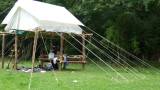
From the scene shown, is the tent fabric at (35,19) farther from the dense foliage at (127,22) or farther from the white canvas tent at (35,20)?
the dense foliage at (127,22)

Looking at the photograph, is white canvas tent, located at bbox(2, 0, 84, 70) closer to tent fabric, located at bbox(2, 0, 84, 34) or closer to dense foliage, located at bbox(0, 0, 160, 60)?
tent fabric, located at bbox(2, 0, 84, 34)

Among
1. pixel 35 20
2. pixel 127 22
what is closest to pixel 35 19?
pixel 35 20

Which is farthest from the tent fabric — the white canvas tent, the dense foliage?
the dense foliage

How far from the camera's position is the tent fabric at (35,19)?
18.6 metres

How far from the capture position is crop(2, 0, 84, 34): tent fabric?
18.6m

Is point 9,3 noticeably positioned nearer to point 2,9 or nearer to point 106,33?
point 2,9

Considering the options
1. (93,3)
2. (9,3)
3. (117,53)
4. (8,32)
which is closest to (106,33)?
(117,53)

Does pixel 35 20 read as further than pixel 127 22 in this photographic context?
No

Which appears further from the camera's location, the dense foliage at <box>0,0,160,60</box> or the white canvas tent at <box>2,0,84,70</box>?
the dense foliage at <box>0,0,160,60</box>

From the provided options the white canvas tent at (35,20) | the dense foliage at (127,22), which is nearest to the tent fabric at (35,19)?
the white canvas tent at (35,20)

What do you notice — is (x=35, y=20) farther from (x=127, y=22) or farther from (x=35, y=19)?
(x=127, y=22)

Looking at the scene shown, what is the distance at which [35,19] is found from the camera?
18.6 metres

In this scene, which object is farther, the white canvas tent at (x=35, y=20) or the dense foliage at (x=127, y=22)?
the dense foliage at (x=127, y=22)

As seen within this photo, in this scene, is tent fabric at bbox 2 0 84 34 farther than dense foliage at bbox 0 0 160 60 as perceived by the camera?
No
